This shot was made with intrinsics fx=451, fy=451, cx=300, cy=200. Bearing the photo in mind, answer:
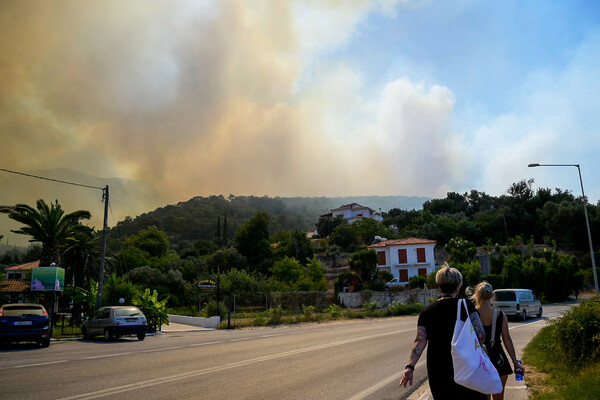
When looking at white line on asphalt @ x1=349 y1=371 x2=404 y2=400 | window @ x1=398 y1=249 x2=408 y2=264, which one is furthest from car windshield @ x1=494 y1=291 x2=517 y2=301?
window @ x1=398 y1=249 x2=408 y2=264

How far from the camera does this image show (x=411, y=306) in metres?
A: 37.4

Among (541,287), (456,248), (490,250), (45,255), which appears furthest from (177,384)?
(490,250)

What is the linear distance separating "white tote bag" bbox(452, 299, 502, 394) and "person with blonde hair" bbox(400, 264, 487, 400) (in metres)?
0.17

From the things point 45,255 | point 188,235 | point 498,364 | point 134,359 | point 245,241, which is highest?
point 188,235

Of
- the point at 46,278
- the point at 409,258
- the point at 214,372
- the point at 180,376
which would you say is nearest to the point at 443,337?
the point at 180,376

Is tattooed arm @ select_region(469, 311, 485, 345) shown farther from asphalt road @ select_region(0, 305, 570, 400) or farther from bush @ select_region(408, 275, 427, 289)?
bush @ select_region(408, 275, 427, 289)

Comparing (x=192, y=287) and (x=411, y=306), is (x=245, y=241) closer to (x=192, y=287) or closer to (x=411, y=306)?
(x=192, y=287)

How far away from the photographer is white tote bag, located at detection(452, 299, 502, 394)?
141 inches

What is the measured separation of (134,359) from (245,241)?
63.4 m

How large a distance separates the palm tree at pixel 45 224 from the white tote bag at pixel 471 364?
29.7 meters

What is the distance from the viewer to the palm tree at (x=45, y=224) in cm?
2778

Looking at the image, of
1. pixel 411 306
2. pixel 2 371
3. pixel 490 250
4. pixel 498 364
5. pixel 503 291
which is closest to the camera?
pixel 498 364

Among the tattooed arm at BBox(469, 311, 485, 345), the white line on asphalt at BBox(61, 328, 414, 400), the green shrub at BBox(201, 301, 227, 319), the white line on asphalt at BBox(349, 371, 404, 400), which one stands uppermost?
the tattooed arm at BBox(469, 311, 485, 345)

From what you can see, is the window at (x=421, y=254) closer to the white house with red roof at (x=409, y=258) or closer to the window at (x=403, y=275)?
the white house with red roof at (x=409, y=258)
